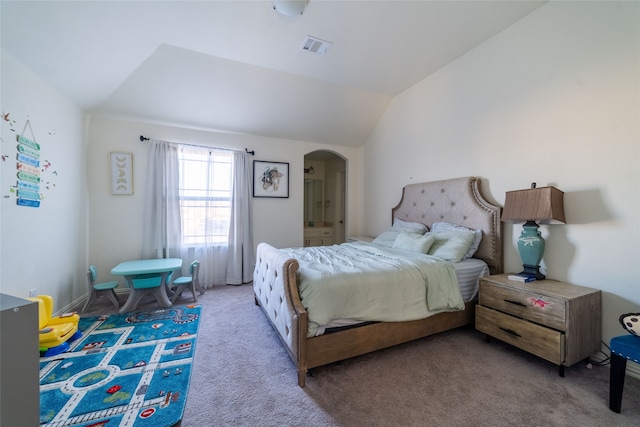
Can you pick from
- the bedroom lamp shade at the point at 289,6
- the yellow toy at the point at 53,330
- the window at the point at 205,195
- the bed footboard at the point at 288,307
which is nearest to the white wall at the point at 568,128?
the bedroom lamp shade at the point at 289,6

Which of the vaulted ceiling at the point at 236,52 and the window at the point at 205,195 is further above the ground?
the vaulted ceiling at the point at 236,52

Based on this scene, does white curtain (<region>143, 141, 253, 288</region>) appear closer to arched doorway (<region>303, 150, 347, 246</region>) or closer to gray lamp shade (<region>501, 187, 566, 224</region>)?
arched doorway (<region>303, 150, 347, 246</region>)

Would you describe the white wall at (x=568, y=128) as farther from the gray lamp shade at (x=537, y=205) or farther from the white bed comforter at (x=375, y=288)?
the white bed comforter at (x=375, y=288)

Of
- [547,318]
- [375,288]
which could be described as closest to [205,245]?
[375,288]

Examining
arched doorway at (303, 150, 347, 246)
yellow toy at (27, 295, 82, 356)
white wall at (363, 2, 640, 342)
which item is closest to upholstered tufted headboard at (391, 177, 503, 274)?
white wall at (363, 2, 640, 342)

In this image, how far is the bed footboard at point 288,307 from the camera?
62.3 inches

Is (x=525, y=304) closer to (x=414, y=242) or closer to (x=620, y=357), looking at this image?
(x=620, y=357)

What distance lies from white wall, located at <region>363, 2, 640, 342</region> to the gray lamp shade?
0.65 feet

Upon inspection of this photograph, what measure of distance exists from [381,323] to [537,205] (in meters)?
1.57

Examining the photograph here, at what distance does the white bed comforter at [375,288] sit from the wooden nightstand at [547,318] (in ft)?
0.97

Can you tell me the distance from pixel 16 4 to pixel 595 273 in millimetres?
4639

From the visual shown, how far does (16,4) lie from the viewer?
1.66m

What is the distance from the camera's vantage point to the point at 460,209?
9.19ft

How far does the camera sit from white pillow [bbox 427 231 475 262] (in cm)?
240
